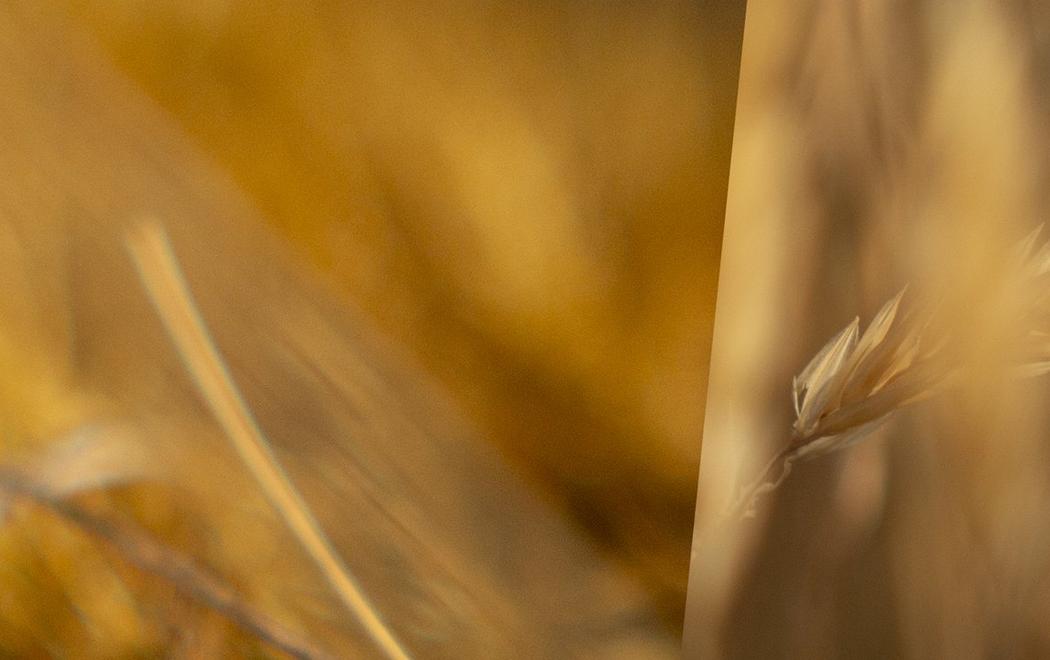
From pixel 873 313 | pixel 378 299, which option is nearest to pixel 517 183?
pixel 378 299

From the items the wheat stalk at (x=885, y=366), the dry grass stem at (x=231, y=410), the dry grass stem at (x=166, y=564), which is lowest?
the dry grass stem at (x=166, y=564)

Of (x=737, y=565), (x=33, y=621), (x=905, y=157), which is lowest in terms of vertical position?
(x=33, y=621)

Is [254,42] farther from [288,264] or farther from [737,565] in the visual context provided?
[737,565]

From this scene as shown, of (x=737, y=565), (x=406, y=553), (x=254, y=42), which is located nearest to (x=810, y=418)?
(x=737, y=565)

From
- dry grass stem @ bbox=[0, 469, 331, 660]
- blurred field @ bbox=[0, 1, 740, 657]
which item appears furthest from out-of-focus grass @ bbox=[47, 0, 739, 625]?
dry grass stem @ bbox=[0, 469, 331, 660]

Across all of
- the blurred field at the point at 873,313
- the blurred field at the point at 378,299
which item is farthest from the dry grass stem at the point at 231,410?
the blurred field at the point at 873,313

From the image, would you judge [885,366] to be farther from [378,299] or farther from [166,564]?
[166,564]

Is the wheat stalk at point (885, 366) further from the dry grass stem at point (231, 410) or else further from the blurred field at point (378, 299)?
the dry grass stem at point (231, 410)
